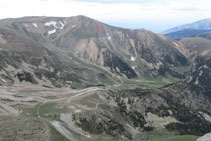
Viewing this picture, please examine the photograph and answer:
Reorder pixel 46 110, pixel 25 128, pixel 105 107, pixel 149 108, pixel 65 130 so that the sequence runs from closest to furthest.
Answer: pixel 25 128 < pixel 65 130 < pixel 46 110 < pixel 105 107 < pixel 149 108

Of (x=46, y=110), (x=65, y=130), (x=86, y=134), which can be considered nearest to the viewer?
(x=65, y=130)

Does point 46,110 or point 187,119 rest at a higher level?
point 46,110

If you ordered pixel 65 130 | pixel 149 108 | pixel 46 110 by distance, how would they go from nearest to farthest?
1. pixel 65 130
2. pixel 46 110
3. pixel 149 108

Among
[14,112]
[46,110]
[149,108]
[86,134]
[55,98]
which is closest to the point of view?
[86,134]

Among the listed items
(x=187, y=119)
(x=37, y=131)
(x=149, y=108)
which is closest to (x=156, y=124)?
(x=149, y=108)

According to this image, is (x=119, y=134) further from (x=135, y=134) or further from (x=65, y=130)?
(x=65, y=130)

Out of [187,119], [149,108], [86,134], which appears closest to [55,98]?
[86,134]

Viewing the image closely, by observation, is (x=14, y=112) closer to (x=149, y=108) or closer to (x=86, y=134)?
(x=86, y=134)

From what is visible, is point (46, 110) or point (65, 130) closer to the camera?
point (65, 130)

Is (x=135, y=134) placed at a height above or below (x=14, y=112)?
below
